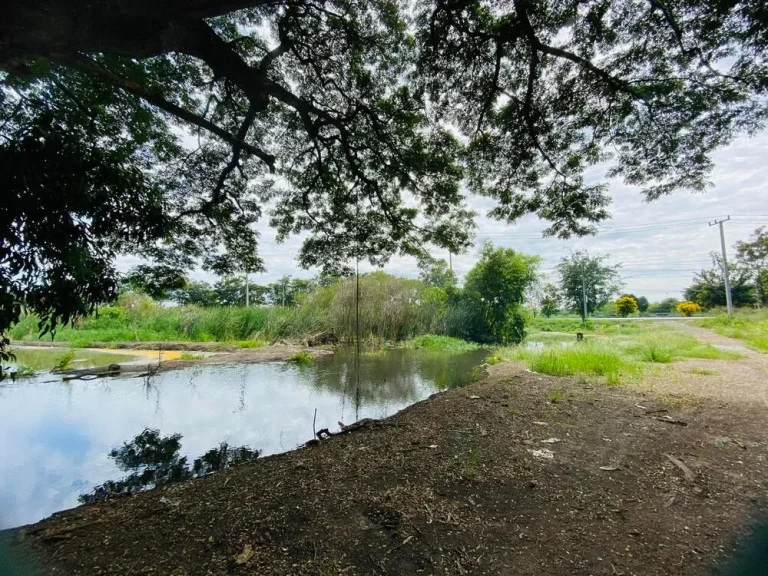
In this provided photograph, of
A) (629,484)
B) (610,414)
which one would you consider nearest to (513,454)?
(629,484)

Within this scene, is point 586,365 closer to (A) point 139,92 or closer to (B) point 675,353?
(B) point 675,353

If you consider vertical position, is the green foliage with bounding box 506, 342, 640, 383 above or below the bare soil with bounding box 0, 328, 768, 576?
above

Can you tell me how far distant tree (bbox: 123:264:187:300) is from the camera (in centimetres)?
448

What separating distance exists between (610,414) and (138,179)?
5.13 meters

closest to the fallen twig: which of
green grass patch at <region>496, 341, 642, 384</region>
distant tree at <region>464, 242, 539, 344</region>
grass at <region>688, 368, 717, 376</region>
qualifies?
green grass patch at <region>496, 341, 642, 384</region>

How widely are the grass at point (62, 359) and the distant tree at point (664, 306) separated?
42.2 meters

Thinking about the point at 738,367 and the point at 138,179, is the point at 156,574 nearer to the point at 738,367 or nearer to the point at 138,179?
the point at 138,179

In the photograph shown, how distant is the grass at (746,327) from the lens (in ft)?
31.0

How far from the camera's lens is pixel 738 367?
6.59 metres

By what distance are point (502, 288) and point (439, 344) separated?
369 cm

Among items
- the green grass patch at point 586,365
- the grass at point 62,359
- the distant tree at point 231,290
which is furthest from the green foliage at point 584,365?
the distant tree at point 231,290

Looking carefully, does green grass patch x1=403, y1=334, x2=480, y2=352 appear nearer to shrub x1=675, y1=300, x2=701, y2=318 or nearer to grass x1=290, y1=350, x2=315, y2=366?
grass x1=290, y1=350, x2=315, y2=366

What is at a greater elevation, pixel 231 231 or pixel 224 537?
pixel 231 231

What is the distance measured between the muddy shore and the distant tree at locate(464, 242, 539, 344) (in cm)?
1087
